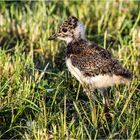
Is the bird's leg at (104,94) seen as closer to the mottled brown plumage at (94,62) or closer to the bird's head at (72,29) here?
the mottled brown plumage at (94,62)

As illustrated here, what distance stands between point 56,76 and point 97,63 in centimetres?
92

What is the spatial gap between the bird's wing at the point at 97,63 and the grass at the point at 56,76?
0.25 m

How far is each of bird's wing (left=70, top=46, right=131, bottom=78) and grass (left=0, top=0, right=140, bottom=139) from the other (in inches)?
9.7

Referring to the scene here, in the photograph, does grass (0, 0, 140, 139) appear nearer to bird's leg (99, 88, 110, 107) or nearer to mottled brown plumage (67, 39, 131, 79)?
bird's leg (99, 88, 110, 107)

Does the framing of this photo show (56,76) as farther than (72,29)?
Yes

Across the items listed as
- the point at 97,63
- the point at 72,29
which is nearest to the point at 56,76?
the point at 72,29

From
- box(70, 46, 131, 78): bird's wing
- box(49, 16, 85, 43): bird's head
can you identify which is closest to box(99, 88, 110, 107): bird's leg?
box(70, 46, 131, 78): bird's wing

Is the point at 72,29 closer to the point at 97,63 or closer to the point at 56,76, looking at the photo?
the point at 56,76

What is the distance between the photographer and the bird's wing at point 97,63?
16.6 ft

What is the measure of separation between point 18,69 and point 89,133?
1.21m

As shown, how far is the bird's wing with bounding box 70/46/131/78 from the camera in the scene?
507cm

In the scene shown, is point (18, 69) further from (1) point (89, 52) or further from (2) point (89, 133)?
(2) point (89, 133)

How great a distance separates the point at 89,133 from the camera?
4.59 m

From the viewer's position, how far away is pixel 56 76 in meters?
5.94
